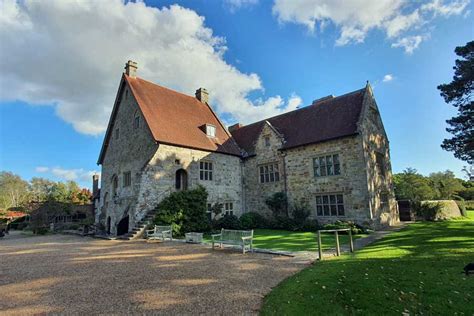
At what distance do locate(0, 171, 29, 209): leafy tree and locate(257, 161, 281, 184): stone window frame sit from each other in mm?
58531

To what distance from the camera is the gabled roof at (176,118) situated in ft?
64.0

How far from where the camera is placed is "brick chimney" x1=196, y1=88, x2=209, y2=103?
27375 millimetres

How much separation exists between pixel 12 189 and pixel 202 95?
57682 millimetres

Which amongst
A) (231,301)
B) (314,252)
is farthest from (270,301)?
(314,252)

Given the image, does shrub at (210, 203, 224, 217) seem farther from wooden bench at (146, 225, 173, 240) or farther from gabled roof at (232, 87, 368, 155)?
gabled roof at (232, 87, 368, 155)

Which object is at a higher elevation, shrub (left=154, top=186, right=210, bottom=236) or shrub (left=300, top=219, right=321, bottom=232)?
shrub (left=154, top=186, right=210, bottom=236)

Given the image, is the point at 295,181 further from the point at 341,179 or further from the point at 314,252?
the point at 314,252

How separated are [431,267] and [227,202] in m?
16.2

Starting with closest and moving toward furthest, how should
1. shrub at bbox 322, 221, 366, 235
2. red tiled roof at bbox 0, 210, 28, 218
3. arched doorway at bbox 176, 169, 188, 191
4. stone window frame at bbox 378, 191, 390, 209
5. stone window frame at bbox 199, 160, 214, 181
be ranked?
shrub at bbox 322, 221, 366, 235
stone window frame at bbox 378, 191, 390, 209
arched doorway at bbox 176, 169, 188, 191
stone window frame at bbox 199, 160, 214, 181
red tiled roof at bbox 0, 210, 28, 218

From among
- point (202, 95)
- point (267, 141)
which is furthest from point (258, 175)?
point (202, 95)

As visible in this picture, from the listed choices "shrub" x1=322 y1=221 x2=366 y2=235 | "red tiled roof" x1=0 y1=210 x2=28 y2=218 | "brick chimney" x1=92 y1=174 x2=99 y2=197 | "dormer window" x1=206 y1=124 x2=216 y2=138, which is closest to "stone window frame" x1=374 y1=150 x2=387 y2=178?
"shrub" x1=322 y1=221 x2=366 y2=235

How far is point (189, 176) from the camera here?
65.6 feet

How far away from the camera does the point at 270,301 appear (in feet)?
18.2

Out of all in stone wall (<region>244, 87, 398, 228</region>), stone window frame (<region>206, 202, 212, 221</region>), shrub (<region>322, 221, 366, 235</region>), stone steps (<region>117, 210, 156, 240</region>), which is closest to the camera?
shrub (<region>322, 221, 366, 235</region>)
